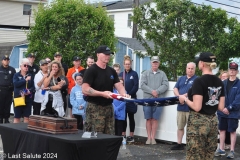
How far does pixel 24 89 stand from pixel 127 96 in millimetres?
4986

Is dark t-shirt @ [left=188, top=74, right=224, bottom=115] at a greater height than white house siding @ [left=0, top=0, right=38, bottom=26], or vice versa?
white house siding @ [left=0, top=0, right=38, bottom=26]

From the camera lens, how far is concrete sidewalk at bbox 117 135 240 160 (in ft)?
31.7

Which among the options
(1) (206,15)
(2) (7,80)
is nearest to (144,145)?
(2) (7,80)

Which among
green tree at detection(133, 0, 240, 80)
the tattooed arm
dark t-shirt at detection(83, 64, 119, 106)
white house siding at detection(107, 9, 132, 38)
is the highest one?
white house siding at detection(107, 9, 132, 38)

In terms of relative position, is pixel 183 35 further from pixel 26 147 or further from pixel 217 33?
pixel 26 147

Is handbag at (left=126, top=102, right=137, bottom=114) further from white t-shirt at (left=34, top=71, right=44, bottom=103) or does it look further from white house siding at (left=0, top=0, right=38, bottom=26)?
white house siding at (left=0, top=0, right=38, bottom=26)

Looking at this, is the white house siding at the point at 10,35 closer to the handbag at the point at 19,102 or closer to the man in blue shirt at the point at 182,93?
the handbag at the point at 19,102

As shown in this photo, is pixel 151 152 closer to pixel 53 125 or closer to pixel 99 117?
pixel 99 117

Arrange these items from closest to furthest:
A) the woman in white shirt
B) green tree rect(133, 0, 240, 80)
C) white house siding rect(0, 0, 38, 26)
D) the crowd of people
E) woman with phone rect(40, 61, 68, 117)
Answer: the crowd of people
woman with phone rect(40, 61, 68, 117)
the woman in white shirt
green tree rect(133, 0, 240, 80)
white house siding rect(0, 0, 38, 26)

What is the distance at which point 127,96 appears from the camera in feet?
24.3

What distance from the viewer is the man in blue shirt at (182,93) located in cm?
1030

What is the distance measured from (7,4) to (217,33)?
1317 inches

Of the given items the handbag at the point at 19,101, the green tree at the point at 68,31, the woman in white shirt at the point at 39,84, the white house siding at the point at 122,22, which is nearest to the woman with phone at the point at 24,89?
the handbag at the point at 19,101

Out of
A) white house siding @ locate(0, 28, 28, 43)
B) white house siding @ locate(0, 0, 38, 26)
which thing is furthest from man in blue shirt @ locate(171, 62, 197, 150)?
white house siding @ locate(0, 0, 38, 26)
